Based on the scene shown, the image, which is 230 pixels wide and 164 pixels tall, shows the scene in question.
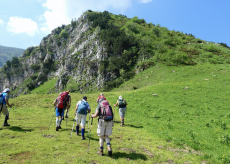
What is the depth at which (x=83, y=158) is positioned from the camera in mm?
6402

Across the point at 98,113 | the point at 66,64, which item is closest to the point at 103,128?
the point at 98,113

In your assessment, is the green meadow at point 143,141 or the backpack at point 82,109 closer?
the green meadow at point 143,141

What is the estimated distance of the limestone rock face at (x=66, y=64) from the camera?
83250 millimetres

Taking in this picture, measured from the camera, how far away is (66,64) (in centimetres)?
10744

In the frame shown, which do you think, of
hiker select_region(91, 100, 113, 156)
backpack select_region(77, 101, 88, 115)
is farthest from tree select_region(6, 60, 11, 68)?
hiker select_region(91, 100, 113, 156)

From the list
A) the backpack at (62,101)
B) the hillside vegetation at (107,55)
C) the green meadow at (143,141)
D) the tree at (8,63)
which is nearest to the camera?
the green meadow at (143,141)

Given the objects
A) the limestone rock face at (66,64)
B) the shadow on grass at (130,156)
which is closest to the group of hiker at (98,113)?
the shadow on grass at (130,156)

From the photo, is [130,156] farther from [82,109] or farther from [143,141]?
[82,109]

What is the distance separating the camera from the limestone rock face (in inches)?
3278

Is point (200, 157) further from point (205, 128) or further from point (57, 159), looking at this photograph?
point (57, 159)

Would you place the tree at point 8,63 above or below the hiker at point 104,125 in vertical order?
above

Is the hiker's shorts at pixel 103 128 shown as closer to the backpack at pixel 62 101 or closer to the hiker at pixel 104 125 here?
the hiker at pixel 104 125

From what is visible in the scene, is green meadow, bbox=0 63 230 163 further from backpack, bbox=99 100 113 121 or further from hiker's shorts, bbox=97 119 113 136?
backpack, bbox=99 100 113 121

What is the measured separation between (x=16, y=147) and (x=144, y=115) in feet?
51.3
